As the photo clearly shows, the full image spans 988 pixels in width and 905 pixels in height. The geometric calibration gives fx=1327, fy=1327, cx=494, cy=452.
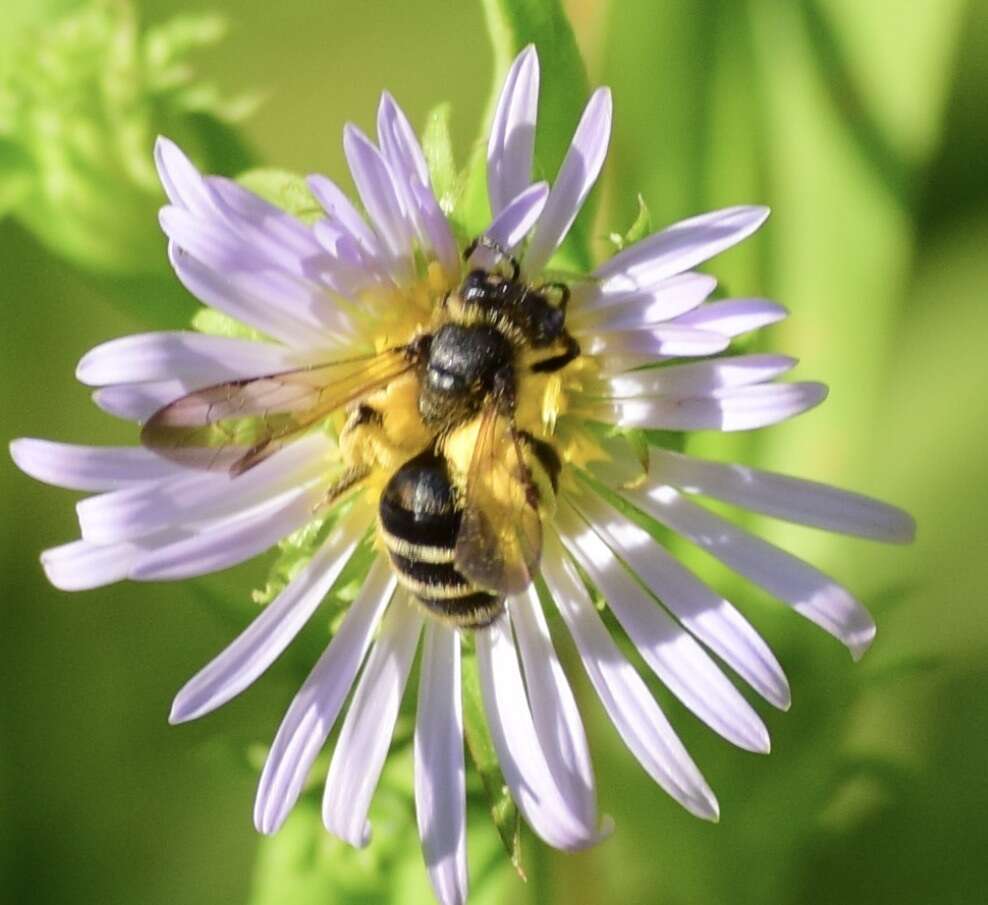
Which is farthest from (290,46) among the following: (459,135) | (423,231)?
(423,231)

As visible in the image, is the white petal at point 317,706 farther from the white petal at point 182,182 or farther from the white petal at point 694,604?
the white petal at point 182,182

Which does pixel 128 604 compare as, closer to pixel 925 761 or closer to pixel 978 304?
pixel 925 761

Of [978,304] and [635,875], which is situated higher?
[978,304]

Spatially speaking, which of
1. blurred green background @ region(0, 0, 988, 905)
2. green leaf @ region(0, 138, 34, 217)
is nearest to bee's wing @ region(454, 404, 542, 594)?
blurred green background @ region(0, 0, 988, 905)

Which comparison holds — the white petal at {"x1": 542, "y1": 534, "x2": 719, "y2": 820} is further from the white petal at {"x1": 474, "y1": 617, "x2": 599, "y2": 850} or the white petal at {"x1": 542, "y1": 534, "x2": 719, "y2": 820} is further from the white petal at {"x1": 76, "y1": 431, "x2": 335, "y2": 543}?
the white petal at {"x1": 76, "y1": 431, "x2": 335, "y2": 543}

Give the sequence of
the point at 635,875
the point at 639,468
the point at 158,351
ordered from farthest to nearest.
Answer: the point at 635,875 < the point at 639,468 < the point at 158,351

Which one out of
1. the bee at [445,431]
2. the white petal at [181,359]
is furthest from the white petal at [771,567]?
the white petal at [181,359]

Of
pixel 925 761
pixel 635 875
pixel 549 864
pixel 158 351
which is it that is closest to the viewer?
pixel 158 351
